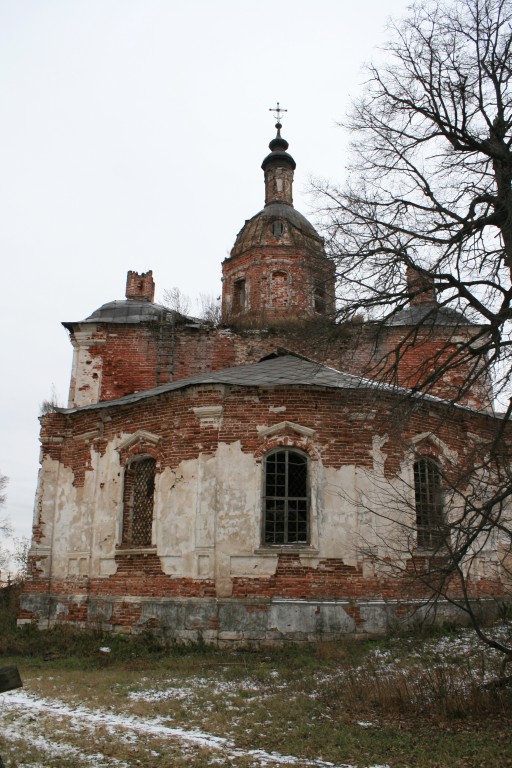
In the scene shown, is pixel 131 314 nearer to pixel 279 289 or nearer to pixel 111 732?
pixel 279 289

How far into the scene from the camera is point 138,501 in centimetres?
1280

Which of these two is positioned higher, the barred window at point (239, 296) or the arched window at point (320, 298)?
the barred window at point (239, 296)

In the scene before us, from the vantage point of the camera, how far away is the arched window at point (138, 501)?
12523 millimetres

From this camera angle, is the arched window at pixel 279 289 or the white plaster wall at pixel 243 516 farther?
the arched window at pixel 279 289

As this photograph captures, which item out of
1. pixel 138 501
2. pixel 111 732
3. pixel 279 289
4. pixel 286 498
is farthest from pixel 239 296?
pixel 111 732

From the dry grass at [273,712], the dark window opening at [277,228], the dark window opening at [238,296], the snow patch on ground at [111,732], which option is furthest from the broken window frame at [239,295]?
the snow patch on ground at [111,732]

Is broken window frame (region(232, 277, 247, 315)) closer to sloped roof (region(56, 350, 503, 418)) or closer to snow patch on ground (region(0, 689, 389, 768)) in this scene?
sloped roof (region(56, 350, 503, 418))

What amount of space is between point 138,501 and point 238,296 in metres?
10.1

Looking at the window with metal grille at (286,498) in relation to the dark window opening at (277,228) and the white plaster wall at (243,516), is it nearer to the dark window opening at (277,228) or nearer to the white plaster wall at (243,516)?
the white plaster wall at (243,516)

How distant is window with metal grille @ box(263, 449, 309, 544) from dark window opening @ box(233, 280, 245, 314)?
1004cm

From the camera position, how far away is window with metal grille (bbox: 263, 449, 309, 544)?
11.5 metres

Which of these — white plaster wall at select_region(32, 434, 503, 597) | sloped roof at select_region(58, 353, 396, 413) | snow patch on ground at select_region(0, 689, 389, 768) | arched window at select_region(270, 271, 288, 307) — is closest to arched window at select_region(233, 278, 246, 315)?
arched window at select_region(270, 271, 288, 307)

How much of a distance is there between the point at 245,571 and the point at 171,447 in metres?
2.63

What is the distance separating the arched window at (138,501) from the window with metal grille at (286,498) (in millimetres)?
2347
